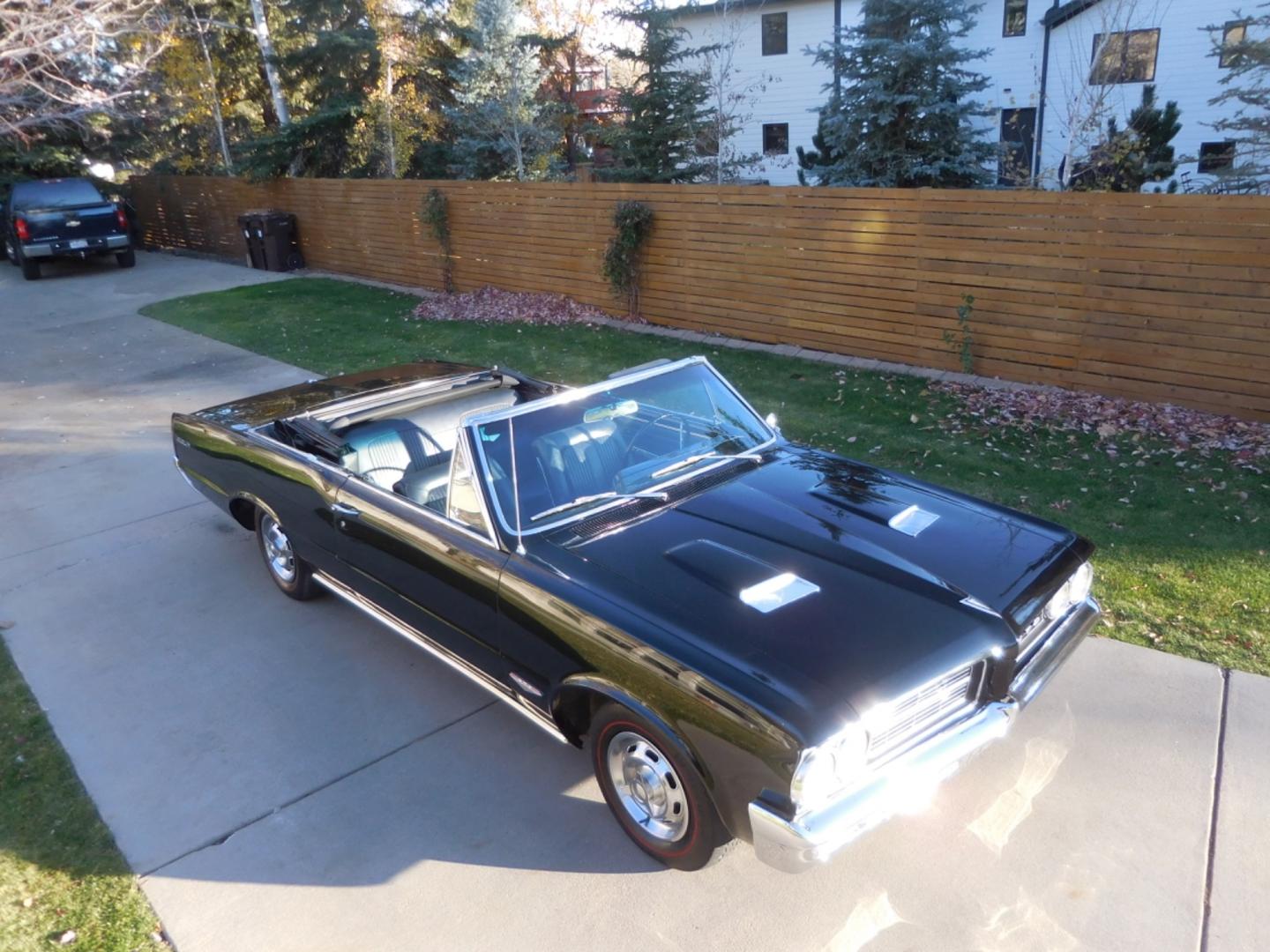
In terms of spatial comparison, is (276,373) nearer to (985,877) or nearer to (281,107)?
(985,877)

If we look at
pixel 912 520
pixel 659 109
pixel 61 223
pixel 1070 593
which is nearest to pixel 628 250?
pixel 659 109

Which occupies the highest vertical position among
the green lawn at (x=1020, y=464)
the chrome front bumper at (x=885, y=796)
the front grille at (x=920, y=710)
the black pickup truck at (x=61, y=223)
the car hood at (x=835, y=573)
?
the black pickup truck at (x=61, y=223)

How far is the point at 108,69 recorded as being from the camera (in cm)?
2175

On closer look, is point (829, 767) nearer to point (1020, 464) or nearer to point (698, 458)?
point (698, 458)

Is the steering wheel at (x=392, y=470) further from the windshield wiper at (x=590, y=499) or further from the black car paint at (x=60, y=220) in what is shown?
the black car paint at (x=60, y=220)

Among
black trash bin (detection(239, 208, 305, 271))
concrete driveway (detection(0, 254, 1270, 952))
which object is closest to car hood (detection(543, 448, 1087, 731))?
concrete driveway (detection(0, 254, 1270, 952))

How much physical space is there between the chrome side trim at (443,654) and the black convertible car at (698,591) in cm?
2

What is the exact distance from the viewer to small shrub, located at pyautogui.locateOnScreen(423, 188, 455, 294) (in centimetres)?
1363

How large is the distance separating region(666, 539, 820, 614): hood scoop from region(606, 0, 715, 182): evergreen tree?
470 inches

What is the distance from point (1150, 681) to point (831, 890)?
6.32 feet

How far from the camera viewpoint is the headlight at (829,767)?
2633 mm

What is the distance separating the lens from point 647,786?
3230mm

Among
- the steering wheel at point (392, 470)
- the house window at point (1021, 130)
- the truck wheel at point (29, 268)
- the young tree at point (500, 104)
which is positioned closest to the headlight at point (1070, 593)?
the steering wheel at point (392, 470)

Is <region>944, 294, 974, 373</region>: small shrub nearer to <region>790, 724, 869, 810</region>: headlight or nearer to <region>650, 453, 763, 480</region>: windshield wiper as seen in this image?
<region>650, 453, 763, 480</region>: windshield wiper
